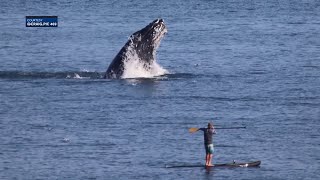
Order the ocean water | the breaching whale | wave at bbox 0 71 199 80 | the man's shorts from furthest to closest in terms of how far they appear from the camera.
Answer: wave at bbox 0 71 199 80 < the breaching whale < the ocean water < the man's shorts

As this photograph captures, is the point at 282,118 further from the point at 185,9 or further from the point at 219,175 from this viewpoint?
the point at 185,9

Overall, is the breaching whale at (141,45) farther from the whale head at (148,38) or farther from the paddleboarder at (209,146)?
the paddleboarder at (209,146)

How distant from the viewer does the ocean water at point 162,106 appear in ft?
166

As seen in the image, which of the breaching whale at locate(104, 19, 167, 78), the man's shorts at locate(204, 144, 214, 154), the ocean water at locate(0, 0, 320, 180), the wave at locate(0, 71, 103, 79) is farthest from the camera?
the wave at locate(0, 71, 103, 79)

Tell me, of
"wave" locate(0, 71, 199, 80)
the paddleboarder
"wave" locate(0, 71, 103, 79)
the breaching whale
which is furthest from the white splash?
the paddleboarder

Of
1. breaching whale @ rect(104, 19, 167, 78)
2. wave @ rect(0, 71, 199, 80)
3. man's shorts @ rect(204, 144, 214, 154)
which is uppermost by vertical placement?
breaching whale @ rect(104, 19, 167, 78)

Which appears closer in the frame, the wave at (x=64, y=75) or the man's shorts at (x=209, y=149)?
the man's shorts at (x=209, y=149)

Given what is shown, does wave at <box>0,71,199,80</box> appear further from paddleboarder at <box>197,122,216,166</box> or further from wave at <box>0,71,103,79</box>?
paddleboarder at <box>197,122,216,166</box>

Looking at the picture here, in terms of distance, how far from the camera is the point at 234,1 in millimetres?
160000

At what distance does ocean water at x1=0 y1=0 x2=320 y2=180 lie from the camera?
5069 centimetres

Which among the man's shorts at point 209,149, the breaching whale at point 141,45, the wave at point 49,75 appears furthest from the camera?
the wave at point 49,75

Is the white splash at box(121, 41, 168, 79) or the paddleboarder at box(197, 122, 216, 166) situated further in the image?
the white splash at box(121, 41, 168, 79)

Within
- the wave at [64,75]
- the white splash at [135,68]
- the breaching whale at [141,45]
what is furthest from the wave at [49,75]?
the breaching whale at [141,45]

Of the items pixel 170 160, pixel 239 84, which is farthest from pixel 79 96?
pixel 170 160
